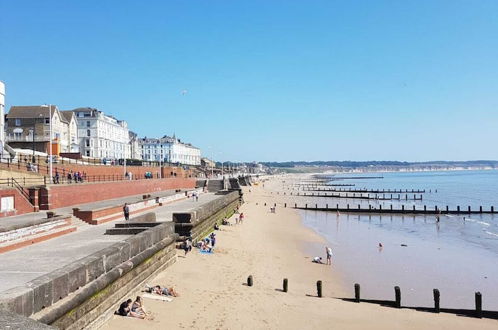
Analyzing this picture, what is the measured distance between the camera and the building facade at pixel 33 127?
201 ft

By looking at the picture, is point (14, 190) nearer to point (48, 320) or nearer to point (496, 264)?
point (48, 320)

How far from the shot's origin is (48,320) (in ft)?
28.4

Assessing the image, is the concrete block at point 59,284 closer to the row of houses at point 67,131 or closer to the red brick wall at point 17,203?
the red brick wall at point 17,203

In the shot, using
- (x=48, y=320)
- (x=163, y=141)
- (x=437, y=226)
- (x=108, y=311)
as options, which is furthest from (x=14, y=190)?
(x=163, y=141)

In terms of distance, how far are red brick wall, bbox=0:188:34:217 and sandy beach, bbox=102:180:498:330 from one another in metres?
9.06

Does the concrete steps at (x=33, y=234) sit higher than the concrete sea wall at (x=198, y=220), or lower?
higher

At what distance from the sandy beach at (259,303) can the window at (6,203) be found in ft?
29.9

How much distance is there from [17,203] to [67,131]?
51.9 meters

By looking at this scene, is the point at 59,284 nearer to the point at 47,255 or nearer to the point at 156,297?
the point at 156,297

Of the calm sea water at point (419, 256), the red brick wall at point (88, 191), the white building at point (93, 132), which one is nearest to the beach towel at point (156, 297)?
the calm sea water at point (419, 256)

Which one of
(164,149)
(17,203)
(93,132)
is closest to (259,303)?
(17,203)

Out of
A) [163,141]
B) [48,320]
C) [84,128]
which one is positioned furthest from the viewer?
[163,141]

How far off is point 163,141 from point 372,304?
145 metres

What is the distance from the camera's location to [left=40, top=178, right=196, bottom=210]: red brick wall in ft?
86.8
